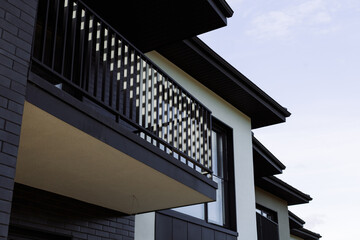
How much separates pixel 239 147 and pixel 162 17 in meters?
4.68

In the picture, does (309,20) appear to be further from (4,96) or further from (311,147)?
(4,96)

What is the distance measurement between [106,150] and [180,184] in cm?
166

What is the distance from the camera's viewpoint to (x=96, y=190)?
7.52 meters

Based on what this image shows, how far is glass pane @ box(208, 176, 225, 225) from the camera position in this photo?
11.4 meters

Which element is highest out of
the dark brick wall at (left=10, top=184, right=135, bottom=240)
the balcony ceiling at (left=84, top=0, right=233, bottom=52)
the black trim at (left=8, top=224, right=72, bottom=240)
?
the balcony ceiling at (left=84, top=0, right=233, bottom=52)

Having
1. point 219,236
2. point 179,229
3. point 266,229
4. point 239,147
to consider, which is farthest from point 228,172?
point 266,229

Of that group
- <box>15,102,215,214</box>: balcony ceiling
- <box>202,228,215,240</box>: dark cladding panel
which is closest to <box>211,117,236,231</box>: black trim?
<box>202,228,215,240</box>: dark cladding panel

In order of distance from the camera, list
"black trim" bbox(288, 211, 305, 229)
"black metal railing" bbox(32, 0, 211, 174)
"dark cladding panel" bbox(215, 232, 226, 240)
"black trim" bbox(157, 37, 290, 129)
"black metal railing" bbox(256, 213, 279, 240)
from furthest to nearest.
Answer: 1. "black trim" bbox(288, 211, 305, 229)
2. "black metal railing" bbox(256, 213, 279, 240)
3. "dark cladding panel" bbox(215, 232, 226, 240)
4. "black trim" bbox(157, 37, 290, 129)
5. "black metal railing" bbox(32, 0, 211, 174)

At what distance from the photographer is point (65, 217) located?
750 cm

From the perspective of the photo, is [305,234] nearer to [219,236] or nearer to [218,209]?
[218,209]

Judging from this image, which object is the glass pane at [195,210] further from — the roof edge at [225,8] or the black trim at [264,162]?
the black trim at [264,162]

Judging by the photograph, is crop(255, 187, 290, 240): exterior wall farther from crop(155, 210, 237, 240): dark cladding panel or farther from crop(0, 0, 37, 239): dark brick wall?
crop(0, 0, 37, 239): dark brick wall

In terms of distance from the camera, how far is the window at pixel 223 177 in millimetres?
11734

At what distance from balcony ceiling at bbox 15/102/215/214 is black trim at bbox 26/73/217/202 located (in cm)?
5
